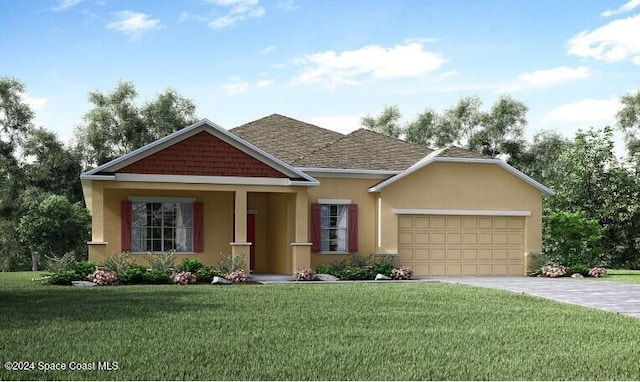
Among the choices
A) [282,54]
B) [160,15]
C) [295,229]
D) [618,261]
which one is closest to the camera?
[295,229]

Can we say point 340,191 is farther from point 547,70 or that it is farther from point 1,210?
point 547,70

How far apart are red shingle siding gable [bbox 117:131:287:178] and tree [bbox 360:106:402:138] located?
2930cm

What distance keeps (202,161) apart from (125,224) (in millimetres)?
3038

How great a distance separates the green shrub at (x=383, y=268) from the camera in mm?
24656

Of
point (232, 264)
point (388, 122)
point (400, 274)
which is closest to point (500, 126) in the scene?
point (388, 122)

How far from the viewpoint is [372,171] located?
26.6 m

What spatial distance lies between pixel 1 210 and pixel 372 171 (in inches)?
899

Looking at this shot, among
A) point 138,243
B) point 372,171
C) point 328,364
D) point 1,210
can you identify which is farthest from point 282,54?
point 328,364

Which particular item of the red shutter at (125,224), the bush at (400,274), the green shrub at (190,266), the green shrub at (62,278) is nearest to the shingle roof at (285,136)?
the bush at (400,274)

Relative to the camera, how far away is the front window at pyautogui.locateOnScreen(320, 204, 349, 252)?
26234mm

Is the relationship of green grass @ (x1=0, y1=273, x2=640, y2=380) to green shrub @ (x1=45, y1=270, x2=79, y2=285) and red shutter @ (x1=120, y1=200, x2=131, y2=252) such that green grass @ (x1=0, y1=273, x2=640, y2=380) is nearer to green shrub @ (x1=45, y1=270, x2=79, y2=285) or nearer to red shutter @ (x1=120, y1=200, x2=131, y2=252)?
green shrub @ (x1=45, y1=270, x2=79, y2=285)

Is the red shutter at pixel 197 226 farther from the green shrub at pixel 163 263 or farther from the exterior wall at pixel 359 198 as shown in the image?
the exterior wall at pixel 359 198

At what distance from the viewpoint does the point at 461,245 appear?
27.2 meters

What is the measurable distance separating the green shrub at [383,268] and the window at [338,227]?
4.70ft
